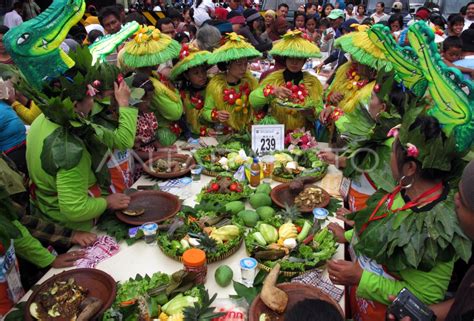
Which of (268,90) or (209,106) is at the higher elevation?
(268,90)

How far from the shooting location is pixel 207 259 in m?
2.19

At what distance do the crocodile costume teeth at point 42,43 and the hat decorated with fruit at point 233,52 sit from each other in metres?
1.68

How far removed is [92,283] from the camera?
2.01 meters

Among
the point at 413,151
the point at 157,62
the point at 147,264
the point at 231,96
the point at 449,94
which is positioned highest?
the point at 449,94

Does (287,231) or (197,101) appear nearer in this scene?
(287,231)

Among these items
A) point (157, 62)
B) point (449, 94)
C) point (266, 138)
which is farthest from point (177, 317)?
point (157, 62)

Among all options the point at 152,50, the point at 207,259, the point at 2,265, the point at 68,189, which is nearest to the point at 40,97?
the point at 68,189

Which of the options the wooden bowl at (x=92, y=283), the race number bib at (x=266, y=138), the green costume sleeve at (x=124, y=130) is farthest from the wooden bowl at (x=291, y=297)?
the race number bib at (x=266, y=138)

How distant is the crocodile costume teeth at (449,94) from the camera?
1.70 meters

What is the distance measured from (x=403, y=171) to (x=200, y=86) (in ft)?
9.10

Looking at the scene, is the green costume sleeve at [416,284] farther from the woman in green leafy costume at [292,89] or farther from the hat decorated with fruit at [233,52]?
the hat decorated with fruit at [233,52]

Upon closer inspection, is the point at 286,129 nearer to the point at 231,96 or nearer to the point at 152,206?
the point at 231,96

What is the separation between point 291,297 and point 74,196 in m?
1.36

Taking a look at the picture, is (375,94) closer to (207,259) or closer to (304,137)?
(304,137)
